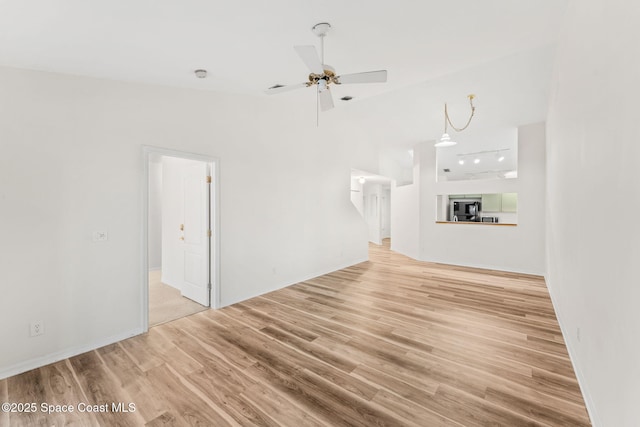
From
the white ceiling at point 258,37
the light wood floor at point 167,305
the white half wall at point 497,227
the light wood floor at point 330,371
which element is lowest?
the light wood floor at point 330,371

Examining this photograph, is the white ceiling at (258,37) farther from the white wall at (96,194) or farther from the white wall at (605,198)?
the white wall at (605,198)

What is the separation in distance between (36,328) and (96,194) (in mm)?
1293

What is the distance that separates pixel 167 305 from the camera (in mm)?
3881

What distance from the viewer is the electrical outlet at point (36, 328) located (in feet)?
7.77

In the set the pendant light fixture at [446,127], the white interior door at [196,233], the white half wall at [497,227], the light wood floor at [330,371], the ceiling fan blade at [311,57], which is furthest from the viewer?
the white half wall at [497,227]

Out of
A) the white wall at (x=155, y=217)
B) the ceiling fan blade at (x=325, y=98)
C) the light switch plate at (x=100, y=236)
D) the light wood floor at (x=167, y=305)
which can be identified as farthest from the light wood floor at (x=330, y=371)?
the white wall at (x=155, y=217)

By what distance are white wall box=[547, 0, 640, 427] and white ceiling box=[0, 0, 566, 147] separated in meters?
0.70

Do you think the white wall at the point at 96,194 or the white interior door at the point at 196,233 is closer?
the white wall at the point at 96,194

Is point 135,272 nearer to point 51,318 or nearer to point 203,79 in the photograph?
point 51,318

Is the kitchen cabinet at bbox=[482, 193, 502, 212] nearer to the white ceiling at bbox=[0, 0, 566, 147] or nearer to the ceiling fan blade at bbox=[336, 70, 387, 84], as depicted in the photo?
the white ceiling at bbox=[0, 0, 566, 147]

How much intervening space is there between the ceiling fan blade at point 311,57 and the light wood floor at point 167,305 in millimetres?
3368

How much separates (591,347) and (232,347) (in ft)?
9.61

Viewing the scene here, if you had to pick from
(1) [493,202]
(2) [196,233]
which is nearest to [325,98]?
(2) [196,233]

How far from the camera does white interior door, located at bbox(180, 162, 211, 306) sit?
12.4ft
